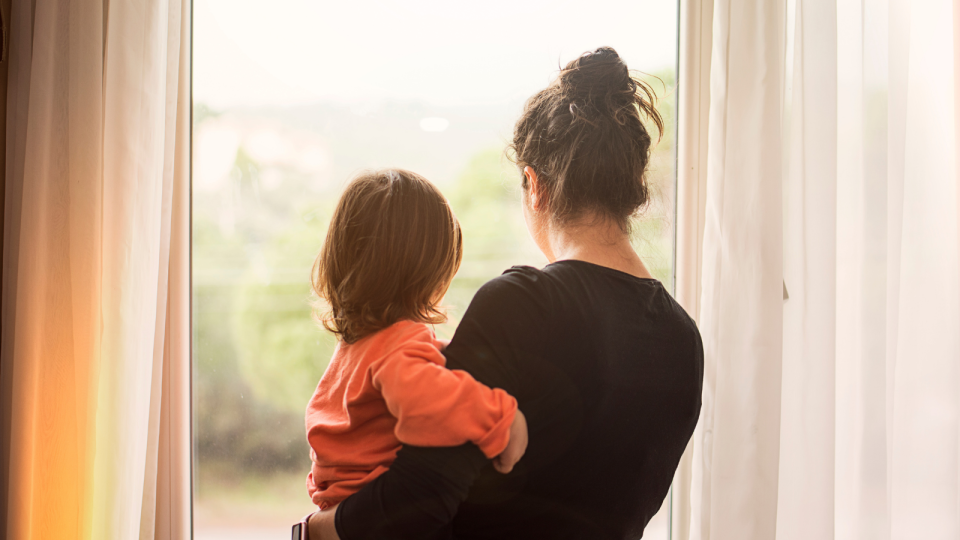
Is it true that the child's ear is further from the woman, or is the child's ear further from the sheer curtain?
the sheer curtain

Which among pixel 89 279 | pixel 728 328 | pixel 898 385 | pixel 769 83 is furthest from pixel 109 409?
pixel 898 385

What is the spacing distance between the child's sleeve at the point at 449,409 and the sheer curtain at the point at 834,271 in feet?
2.23

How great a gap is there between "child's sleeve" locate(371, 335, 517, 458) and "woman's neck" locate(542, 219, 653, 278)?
27cm

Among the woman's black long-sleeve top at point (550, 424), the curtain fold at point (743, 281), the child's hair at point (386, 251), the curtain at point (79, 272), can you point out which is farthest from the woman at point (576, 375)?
the curtain at point (79, 272)

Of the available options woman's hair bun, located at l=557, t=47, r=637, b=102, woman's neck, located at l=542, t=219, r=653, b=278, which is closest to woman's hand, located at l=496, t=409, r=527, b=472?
woman's neck, located at l=542, t=219, r=653, b=278

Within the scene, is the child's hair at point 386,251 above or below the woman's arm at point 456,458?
above

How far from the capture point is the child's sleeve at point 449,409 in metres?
0.71

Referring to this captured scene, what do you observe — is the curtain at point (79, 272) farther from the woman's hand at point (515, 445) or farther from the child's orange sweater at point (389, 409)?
the woman's hand at point (515, 445)

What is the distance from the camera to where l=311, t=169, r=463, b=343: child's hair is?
2.93 feet

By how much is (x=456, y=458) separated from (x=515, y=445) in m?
0.08

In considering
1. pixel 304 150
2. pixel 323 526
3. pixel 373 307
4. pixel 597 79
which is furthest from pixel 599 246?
pixel 304 150

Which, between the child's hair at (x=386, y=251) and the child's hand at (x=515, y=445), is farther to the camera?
the child's hair at (x=386, y=251)

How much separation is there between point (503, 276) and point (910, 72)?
1.11 m

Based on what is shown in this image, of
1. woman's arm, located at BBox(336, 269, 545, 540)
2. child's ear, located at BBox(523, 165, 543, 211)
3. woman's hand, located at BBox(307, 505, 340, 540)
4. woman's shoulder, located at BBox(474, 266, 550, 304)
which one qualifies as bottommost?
woman's hand, located at BBox(307, 505, 340, 540)
